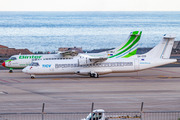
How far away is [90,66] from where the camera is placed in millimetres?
37156

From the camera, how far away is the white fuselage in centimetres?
3636

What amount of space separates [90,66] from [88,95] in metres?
12.2

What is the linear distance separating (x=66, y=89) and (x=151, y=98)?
8535 millimetres

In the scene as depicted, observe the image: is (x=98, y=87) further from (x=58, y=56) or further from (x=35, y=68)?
(x=58, y=56)

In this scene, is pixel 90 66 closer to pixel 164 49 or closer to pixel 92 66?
pixel 92 66

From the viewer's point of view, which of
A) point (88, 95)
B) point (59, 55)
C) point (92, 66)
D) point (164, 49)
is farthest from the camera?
point (59, 55)

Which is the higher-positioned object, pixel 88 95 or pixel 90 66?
pixel 90 66

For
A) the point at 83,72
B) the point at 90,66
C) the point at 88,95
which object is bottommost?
the point at 88,95

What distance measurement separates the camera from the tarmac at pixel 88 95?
20.3 meters

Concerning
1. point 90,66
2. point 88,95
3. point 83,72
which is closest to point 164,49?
point 90,66

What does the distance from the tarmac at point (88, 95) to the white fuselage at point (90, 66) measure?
1823 mm

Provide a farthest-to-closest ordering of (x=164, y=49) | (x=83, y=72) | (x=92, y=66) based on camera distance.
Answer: (x=164, y=49)
(x=92, y=66)
(x=83, y=72)

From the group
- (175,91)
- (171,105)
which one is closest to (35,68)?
(175,91)

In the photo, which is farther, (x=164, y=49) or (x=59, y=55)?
(x=59, y=55)
